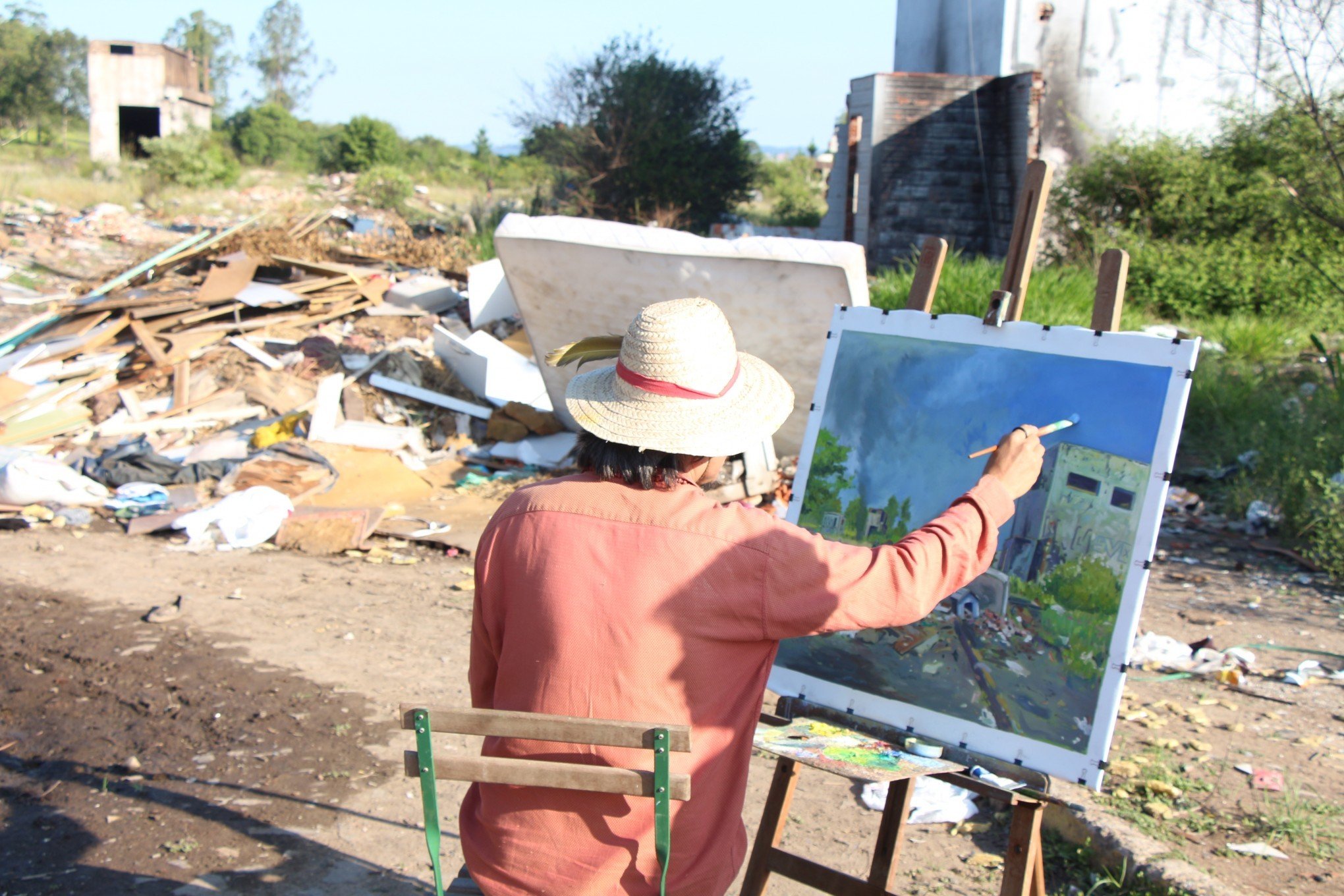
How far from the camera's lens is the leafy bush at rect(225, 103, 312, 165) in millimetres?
34438

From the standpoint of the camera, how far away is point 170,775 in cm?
350

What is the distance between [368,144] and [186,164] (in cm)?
588

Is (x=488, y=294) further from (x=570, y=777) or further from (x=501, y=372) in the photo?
(x=570, y=777)

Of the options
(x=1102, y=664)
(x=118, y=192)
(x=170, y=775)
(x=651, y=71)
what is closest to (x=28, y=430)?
(x=170, y=775)

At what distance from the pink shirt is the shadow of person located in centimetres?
160

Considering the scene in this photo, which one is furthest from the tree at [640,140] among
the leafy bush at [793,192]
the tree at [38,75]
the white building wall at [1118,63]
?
the tree at [38,75]

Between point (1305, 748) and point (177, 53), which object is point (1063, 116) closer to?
point (1305, 748)

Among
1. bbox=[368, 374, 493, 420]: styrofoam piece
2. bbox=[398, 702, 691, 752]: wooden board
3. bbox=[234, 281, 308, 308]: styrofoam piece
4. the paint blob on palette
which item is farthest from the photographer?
bbox=[234, 281, 308, 308]: styrofoam piece

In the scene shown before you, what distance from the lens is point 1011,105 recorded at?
11.3 meters

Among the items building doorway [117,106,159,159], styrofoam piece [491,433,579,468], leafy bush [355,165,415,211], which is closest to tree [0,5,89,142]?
building doorway [117,106,159,159]

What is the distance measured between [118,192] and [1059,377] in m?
25.6

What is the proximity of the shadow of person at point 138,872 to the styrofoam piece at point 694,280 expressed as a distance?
11.0 ft

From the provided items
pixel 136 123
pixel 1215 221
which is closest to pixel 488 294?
pixel 1215 221

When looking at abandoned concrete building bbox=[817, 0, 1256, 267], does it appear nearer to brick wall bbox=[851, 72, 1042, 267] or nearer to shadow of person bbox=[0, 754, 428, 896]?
brick wall bbox=[851, 72, 1042, 267]
